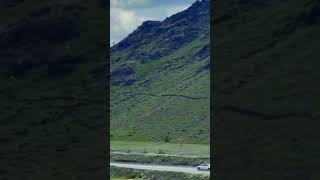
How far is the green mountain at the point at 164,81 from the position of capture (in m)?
93.0

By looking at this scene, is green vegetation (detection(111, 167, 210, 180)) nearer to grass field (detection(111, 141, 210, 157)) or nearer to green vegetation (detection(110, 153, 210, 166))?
green vegetation (detection(110, 153, 210, 166))
